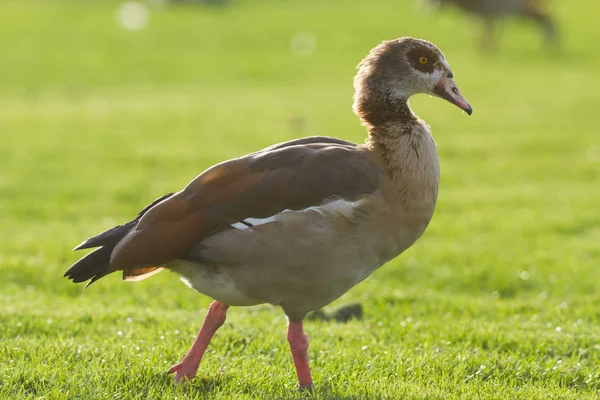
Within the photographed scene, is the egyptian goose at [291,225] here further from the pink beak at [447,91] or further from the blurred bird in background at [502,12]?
the blurred bird in background at [502,12]

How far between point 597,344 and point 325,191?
2.85 m

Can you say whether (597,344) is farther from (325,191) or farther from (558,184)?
(558,184)

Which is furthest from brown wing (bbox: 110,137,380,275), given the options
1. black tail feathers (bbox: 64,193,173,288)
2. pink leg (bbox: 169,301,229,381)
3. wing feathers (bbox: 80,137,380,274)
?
pink leg (bbox: 169,301,229,381)

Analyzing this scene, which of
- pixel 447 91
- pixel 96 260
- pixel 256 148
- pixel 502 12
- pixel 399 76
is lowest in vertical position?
pixel 96 260

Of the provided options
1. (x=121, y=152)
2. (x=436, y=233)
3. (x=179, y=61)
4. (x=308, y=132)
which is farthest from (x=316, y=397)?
(x=179, y=61)

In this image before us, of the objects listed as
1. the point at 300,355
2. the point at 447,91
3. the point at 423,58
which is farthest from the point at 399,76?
the point at 300,355

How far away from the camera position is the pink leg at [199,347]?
233 inches

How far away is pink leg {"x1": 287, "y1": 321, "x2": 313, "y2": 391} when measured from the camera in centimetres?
578

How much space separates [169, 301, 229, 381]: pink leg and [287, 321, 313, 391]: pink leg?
20.4 inches

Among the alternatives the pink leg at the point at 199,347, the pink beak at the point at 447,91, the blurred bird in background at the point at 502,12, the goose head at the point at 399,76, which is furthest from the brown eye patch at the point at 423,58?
the blurred bird in background at the point at 502,12

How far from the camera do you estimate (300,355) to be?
5.81 m

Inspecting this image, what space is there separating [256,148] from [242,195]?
12.5 m

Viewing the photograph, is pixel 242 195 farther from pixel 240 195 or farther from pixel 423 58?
pixel 423 58

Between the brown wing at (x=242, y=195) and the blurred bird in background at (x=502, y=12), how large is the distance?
27.8 meters
